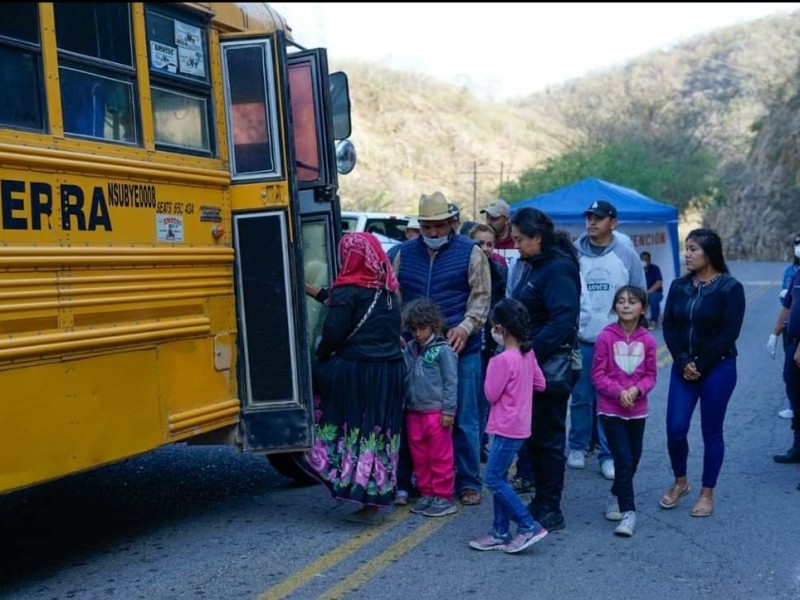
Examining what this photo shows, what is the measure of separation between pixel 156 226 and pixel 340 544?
1896mm

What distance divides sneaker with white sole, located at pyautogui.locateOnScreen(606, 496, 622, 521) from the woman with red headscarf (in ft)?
4.05

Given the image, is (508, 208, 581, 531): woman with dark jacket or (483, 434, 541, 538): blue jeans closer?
(483, 434, 541, 538): blue jeans

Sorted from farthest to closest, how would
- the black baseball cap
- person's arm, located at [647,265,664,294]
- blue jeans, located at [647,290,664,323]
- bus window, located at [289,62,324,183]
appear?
blue jeans, located at [647,290,664,323] → person's arm, located at [647,265,664,294] → the black baseball cap → bus window, located at [289,62,324,183]

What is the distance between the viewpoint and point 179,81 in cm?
524

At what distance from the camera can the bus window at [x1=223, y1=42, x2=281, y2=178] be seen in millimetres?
5512

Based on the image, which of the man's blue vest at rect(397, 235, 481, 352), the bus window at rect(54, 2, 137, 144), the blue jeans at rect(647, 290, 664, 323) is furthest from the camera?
the blue jeans at rect(647, 290, 664, 323)

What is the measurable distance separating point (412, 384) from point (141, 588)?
1.89 metres

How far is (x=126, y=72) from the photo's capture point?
16.0 ft

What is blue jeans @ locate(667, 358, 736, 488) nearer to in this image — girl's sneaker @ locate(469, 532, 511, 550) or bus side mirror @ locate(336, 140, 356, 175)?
girl's sneaker @ locate(469, 532, 511, 550)

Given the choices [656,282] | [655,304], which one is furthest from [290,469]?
[655,304]

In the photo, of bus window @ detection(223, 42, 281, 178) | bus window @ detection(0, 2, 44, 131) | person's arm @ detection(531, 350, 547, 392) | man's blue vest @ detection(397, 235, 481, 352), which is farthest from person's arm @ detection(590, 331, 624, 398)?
bus window @ detection(0, 2, 44, 131)

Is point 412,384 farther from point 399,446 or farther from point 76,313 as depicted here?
point 76,313

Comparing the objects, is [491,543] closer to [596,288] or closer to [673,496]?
[673,496]

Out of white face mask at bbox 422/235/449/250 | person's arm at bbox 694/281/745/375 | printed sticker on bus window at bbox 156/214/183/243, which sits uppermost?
printed sticker on bus window at bbox 156/214/183/243
